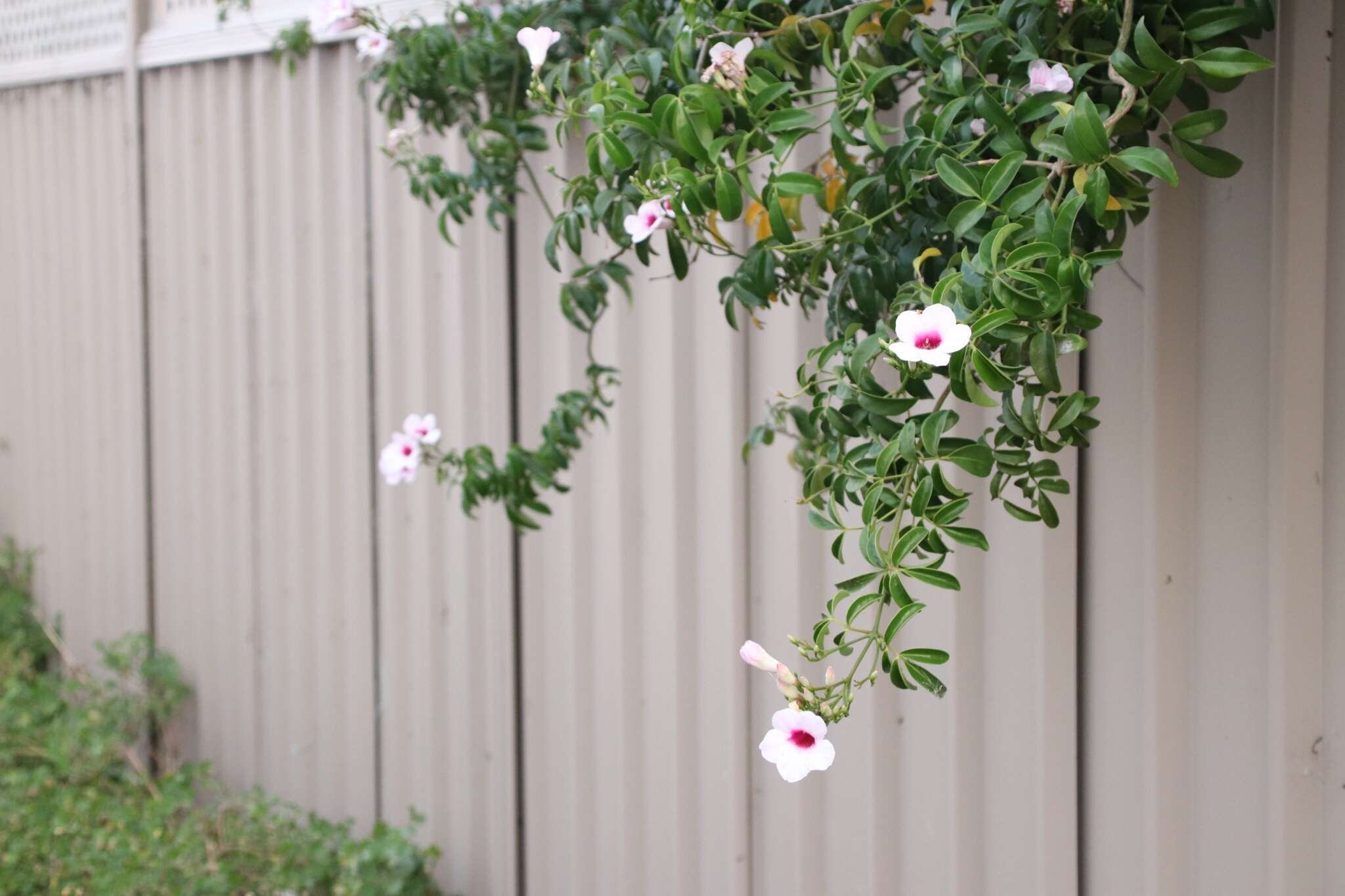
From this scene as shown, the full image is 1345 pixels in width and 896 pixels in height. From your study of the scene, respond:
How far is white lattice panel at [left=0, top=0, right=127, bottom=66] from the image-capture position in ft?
12.6

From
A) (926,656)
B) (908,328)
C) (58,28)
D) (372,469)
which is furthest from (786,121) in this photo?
(58,28)

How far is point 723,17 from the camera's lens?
5.20 ft

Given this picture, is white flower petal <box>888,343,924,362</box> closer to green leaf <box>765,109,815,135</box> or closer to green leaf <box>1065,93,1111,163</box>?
green leaf <box>1065,93,1111,163</box>

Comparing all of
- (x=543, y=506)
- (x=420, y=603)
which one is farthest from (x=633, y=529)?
(x=420, y=603)

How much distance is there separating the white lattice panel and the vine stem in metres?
3.14

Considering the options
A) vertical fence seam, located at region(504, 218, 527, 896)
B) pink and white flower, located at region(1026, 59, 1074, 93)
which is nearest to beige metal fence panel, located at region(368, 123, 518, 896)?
vertical fence seam, located at region(504, 218, 527, 896)

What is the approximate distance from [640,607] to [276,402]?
A: 130 cm

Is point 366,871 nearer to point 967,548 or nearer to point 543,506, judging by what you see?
point 543,506

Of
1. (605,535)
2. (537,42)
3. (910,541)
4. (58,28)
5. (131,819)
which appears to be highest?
(58,28)

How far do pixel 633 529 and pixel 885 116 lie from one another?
0.89m

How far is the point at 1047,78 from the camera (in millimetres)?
1369

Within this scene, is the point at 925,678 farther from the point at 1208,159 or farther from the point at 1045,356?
the point at 1208,159

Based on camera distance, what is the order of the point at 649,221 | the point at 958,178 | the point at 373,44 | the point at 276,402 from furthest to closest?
the point at 276,402 → the point at 373,44 → the point at 649,221 → the point at 958,178

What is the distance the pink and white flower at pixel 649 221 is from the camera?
159cm
